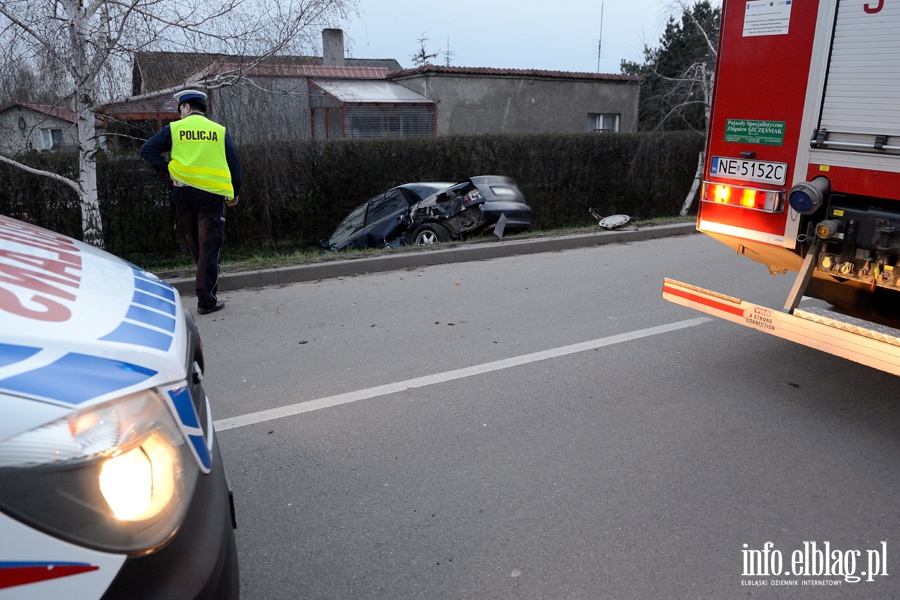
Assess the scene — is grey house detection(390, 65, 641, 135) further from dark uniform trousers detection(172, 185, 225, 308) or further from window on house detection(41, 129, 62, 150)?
dark uniform trousers detection(172, 185, 225, 308)

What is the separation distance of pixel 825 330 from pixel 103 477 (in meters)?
3.60

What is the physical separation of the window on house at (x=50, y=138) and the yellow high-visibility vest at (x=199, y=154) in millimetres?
A: 3235

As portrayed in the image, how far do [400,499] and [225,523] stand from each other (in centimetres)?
155

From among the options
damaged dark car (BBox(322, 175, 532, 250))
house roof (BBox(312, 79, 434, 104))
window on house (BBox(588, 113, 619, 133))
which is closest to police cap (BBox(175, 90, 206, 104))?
damaged dark car (BBox(322, 175, 532, 250))

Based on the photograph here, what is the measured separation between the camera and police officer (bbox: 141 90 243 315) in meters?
6.33

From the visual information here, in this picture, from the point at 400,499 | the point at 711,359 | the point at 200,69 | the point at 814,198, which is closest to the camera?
the point at 400,499

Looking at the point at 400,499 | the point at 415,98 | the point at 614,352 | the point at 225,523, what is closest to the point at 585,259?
the point at 614,352

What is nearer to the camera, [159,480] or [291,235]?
[159,480]

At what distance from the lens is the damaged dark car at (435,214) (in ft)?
32.5

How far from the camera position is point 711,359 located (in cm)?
516

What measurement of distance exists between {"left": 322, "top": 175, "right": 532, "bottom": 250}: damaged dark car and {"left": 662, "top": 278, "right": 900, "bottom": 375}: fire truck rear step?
568 centimetres

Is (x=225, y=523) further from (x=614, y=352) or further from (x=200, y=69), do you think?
(x=200, y=69)

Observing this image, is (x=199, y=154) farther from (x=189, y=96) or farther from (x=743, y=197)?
(x=743, y=197)

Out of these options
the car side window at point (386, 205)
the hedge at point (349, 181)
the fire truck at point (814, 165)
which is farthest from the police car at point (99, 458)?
the car side window at point (386, 205)
